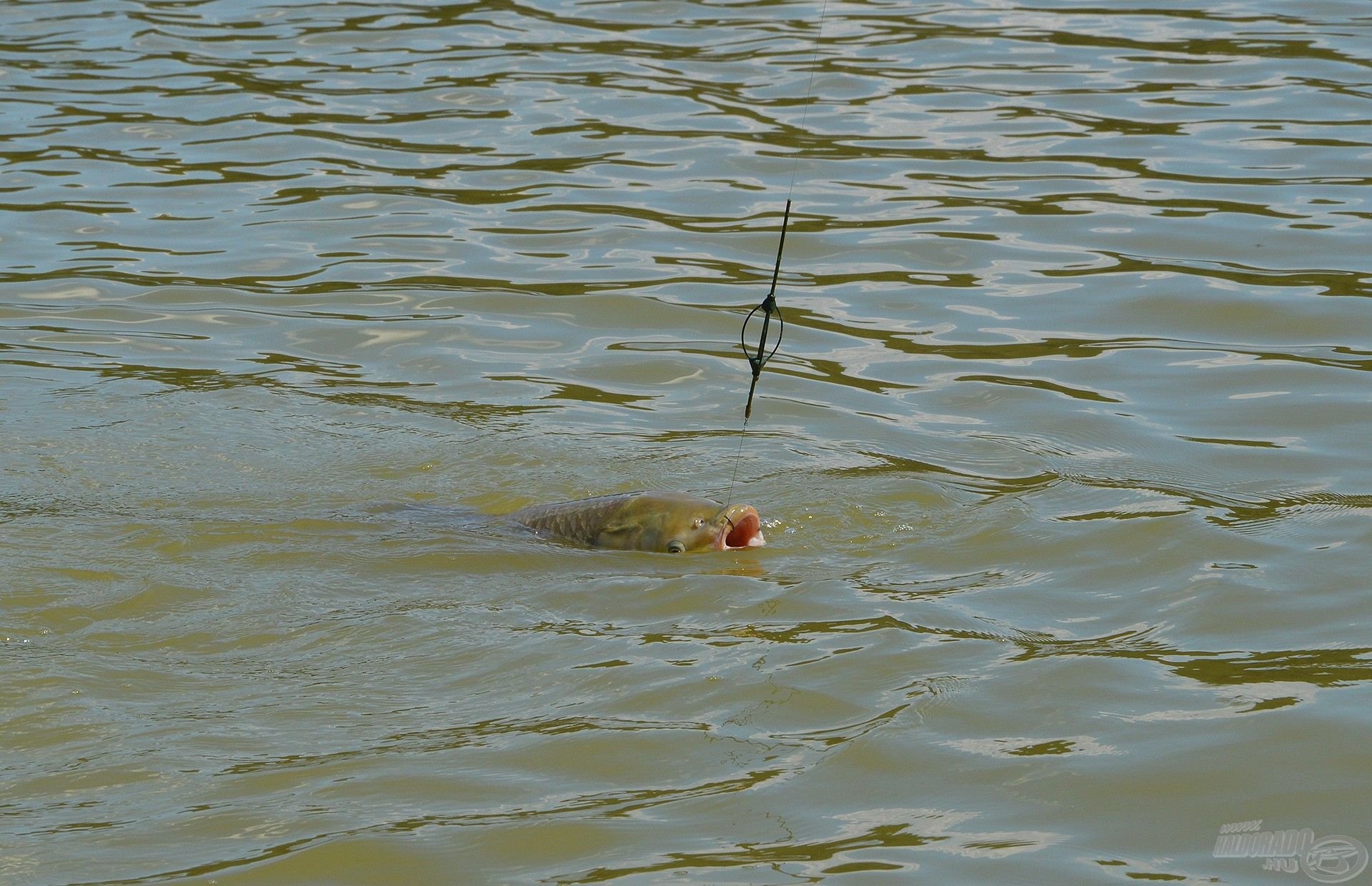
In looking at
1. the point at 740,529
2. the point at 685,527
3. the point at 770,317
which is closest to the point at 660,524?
the point at 685,527

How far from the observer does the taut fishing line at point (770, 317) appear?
6078 mm

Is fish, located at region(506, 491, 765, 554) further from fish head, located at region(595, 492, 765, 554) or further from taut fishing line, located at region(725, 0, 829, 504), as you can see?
taut fishing line, located at region(725, 0, 829, 504)

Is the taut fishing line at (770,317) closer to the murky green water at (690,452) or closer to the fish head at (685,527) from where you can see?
the murky green water at (690,452)

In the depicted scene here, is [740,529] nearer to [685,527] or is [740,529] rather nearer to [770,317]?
[685,527]

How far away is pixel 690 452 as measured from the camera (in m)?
7.65

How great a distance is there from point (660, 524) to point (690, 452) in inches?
56.5

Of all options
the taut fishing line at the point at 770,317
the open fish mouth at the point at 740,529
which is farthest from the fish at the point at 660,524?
the taut fishing line at the point at 770,317

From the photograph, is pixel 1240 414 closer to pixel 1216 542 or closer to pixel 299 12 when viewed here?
pixel 1216 542

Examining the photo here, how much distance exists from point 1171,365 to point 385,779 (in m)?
5.24

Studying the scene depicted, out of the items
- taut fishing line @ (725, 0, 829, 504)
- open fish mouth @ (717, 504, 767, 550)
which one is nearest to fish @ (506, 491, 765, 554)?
open fish mouth @ (717, 504, 767, 550)

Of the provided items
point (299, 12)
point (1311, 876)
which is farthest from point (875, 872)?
point (299, 12)

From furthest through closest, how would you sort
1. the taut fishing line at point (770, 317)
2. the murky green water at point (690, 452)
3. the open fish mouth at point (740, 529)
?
1. the open fish mouth at point (740, 529)
2. the taut fishing line at point (770, 317)
3. the murky green water at point (690, 452)

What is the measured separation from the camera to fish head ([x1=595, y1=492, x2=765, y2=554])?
20.4 feet

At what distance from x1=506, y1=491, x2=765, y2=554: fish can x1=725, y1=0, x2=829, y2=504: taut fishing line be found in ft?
1.28
